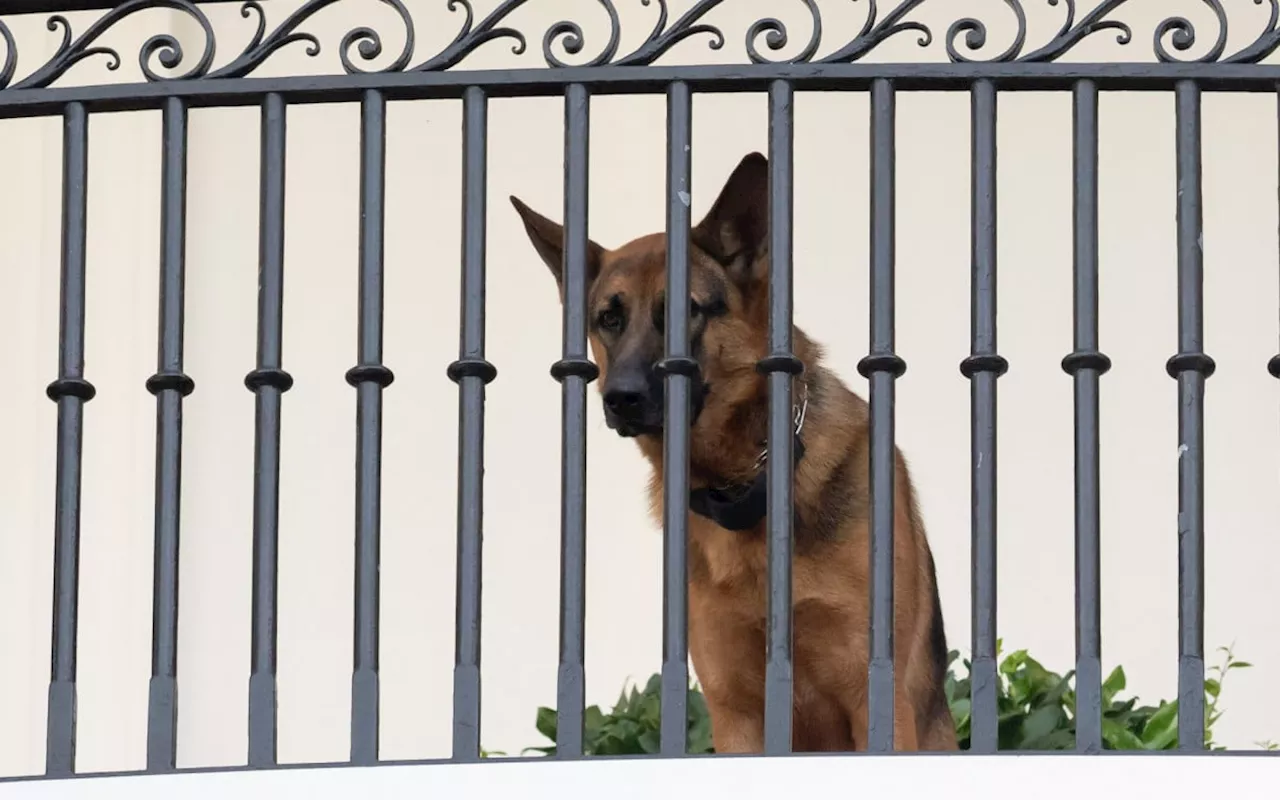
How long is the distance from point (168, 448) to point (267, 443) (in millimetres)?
148

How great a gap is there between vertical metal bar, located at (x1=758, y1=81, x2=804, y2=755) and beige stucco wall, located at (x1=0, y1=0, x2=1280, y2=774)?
2.63 m

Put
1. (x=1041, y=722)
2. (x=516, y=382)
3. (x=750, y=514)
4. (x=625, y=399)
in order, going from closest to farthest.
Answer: (x=625, y=399), (x=750, y=514), (x=1041, y=722), (x=516, y=382)

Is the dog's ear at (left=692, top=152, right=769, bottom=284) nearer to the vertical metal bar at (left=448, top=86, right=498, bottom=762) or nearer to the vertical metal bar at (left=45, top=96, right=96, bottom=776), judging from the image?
the vertical metal bar at (left=448, top=86, right=498, bottom=762)

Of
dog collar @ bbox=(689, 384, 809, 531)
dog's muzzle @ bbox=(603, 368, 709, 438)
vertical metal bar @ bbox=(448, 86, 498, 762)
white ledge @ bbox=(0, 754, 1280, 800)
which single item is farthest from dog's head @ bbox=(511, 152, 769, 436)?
white ledge @ bbox=(0, 754, 1280, 800)

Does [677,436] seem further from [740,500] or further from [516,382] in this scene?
[516,382]

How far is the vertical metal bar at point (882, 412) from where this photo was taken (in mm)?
3156

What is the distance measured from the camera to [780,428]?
10.6 feet

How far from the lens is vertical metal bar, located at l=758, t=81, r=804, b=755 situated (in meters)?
3.15

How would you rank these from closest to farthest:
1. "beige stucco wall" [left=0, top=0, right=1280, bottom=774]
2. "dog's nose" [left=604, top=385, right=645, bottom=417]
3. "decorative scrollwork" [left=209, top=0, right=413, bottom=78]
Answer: "decorative scrollwork" [left=209, top=0, right=413, bottom=78], "dog's nose" [left=604, top=385, right=645, bottom=417], "beige stucco wall" [left=0, top=0, right=1280, bottom=774]

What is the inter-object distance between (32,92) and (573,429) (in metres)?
0.99

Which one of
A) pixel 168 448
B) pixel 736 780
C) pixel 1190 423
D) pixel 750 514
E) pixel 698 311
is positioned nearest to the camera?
pixel 736 780

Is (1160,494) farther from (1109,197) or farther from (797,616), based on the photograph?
(797,616)

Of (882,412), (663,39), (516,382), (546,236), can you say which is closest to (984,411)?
(882,412)

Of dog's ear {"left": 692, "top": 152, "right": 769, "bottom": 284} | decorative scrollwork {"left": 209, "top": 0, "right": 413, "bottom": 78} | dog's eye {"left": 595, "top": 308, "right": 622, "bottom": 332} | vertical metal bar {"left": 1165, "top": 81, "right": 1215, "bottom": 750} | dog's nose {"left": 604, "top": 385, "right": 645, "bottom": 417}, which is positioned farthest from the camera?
dog's eye {"left": 595, "top": 308, "right": 622, "bottom": 332}
